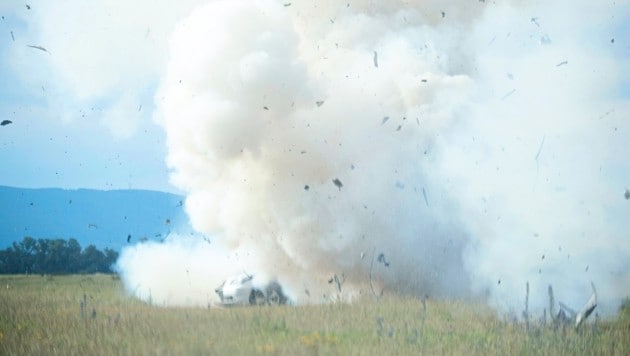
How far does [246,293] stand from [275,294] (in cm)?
93

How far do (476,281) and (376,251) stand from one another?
552cm

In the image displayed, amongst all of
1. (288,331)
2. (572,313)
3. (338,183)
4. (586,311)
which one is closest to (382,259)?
(338,183)

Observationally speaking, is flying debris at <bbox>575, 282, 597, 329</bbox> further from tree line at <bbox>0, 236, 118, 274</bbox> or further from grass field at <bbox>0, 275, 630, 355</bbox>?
tree line at <bbox>0, 236, 118, 274</bbox>

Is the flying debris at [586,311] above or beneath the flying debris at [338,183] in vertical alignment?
beneath

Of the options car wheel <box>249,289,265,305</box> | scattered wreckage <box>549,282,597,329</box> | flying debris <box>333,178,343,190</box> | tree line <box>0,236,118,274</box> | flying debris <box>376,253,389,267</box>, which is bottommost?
scattered wreckage <box>549,282,597,329</box>

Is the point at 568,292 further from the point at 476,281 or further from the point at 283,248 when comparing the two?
the point at 283,248

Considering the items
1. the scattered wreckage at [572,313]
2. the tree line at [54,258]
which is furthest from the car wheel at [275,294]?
the scattered wreckage at [572,313]

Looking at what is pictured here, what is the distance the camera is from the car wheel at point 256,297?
23772 millimetres

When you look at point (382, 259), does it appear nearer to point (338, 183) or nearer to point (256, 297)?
point (338, 183)

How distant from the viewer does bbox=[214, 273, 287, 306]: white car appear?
2358 cm

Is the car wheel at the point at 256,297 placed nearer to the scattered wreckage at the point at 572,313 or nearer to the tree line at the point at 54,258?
the tree line at the point at 54,258

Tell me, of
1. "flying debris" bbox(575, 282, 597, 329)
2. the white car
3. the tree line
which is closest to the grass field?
"flying debris" bbox(575, 282, 597, 329)

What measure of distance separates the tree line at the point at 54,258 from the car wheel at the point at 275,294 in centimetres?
882

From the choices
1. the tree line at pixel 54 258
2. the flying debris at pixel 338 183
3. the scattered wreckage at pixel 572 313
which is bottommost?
the scattered wreckage at pixel 572 313
